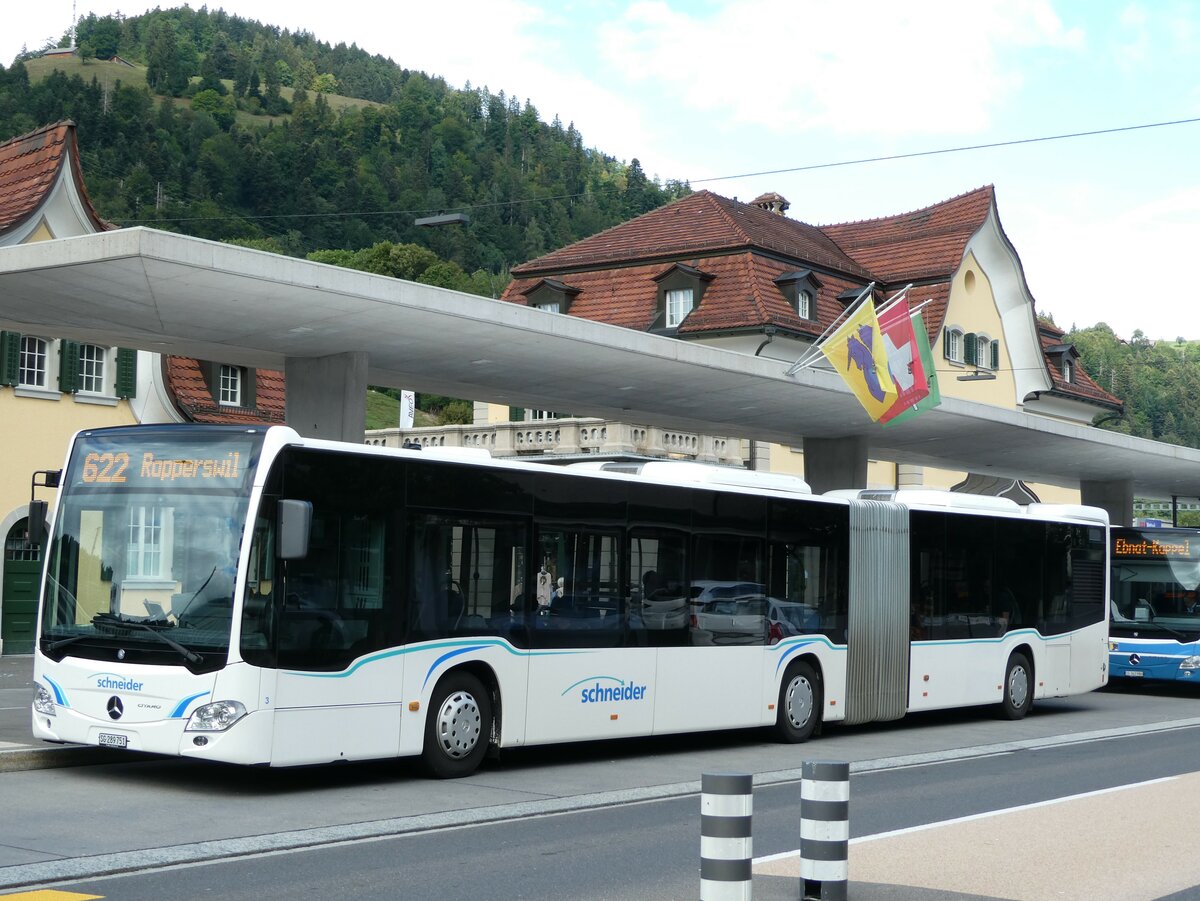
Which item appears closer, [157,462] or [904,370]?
[157,462]

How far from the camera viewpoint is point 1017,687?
21.9 m

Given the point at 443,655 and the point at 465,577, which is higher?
the point at 465,577

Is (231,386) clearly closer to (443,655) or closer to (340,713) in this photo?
(443,655)

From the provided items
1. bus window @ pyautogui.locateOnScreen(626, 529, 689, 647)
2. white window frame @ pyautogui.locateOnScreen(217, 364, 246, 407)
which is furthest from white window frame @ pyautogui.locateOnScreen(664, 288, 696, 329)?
bus window @ pyautogui.locateOnScreen(626, 529, 689, 647)

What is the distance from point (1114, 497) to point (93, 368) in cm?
2492

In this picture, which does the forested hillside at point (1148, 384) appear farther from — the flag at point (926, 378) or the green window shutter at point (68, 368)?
the green window shutter at point (68, 368)

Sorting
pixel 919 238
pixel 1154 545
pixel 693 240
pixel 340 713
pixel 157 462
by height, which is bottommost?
pixel 340 713

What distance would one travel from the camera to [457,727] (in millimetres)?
13352

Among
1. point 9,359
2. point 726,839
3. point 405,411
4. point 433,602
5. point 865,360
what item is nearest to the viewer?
point 726,839

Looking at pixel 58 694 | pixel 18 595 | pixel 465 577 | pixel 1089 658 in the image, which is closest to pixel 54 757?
pixel 58 694

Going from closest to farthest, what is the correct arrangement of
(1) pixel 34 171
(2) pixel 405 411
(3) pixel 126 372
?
1. (1) pixel 34 171
2. (3) pixel 126 372
3. (2) pixel 405 411

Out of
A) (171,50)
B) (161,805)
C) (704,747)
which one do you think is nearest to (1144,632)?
(704,747)

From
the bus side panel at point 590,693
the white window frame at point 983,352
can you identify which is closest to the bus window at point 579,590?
the bus side panel at point 590,693

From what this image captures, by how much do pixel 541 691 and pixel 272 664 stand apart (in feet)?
10.4
